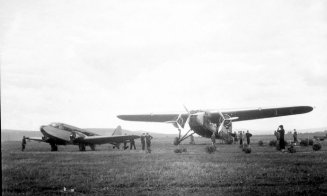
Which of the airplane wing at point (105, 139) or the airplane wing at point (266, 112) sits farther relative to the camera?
the airplane wing at point (105, 139)

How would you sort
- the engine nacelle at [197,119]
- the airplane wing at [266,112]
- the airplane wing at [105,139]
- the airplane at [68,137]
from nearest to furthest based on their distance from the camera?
the engine nacelle at [197,119]
the airplane at [68,137]
the airplane wing at [266,112]
the airplane wing at [105,139]

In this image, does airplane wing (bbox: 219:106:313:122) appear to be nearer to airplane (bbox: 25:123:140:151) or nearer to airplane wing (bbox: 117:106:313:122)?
airplane wing (bbox: 117:106:313:122)

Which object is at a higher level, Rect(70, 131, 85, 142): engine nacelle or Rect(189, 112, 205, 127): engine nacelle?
Rect(189, 112, 205, 127): engine nacelle

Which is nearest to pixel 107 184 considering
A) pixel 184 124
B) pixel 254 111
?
pixel 184 124

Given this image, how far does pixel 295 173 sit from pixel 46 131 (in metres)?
21.2

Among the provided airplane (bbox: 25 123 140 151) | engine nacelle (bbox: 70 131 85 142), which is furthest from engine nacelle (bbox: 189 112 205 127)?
engine nacelle (bbox: 70 131 85 142)

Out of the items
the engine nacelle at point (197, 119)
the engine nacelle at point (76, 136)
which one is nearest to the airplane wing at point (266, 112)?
the engine nacelle at point (197, 119)

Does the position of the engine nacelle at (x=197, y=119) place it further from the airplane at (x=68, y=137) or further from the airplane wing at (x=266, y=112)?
the airplane at (x=68, y=137)

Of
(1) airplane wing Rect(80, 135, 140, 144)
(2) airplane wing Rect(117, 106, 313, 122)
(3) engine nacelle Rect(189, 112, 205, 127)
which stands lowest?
(1) airplane wing Rect(80, 135, 140, 144)

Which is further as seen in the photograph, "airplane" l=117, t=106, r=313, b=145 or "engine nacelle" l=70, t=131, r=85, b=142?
"engine nacelle" l=70, t=131, r=85, b=142

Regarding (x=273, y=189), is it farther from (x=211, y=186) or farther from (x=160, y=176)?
(x=160, y=176)

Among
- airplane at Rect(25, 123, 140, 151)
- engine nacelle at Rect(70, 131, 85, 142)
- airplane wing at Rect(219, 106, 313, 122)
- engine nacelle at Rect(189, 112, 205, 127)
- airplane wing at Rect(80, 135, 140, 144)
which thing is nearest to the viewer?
engine nacelle at Rect(189, 112, 205, 127)

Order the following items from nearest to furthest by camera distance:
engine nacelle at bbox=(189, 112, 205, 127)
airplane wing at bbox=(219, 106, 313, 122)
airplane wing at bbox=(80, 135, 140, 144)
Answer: engine nacelle at bbox=(189, 112, 205, 127), airplane wing at bbox=(219, 106, 313, 122), airplane wing at bbox=(80, 135, 140, 144)

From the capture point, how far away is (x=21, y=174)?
10.5 meters
